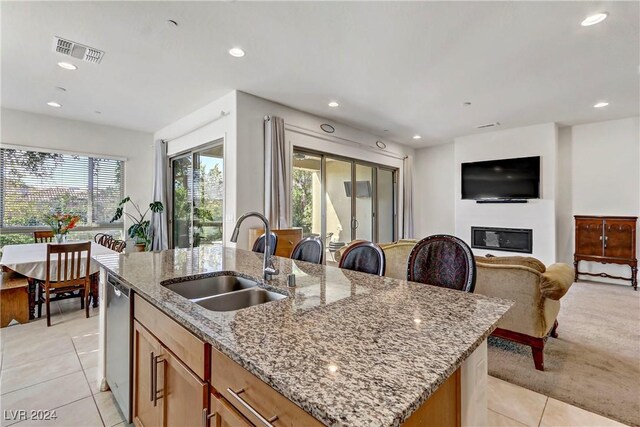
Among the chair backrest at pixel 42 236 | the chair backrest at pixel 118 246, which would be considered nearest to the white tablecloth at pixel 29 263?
the chair backrest at pixel 118 246

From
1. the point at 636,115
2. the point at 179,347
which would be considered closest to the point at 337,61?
the point at 179,347

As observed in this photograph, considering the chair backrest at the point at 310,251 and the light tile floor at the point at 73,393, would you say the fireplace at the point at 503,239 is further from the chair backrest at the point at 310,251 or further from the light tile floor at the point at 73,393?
the chair backrest at the point at 310,251

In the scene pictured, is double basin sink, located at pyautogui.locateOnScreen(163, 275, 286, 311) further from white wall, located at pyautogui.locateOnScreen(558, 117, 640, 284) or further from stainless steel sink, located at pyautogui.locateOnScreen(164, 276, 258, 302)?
white wall, located at pyautogui.locateOnScreen(558, 117, 640, 284)

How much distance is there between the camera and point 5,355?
2.61 metres

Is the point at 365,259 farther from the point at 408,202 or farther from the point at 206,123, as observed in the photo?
the point at 408,202

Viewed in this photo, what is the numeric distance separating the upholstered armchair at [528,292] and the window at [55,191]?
21.0 ft

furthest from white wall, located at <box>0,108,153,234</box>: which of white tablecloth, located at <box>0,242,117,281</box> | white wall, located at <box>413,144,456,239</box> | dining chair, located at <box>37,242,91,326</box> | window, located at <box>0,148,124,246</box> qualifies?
white wall, located at <box>413,144,456,239</box>

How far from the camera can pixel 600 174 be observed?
5398 mm

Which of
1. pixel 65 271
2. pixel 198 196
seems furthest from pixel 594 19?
pixel 65 271

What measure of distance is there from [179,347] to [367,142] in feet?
18.6

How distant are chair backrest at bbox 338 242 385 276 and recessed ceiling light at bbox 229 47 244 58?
2349 millimetres

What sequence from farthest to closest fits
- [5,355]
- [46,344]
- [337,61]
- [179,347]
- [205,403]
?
1. [337,61]
2. [46,344]
3. [5,355]
4. [179,347]
5. [205,403]

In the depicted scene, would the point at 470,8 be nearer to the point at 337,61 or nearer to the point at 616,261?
the point at 337,61

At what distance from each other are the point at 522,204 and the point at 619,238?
4.79ft
